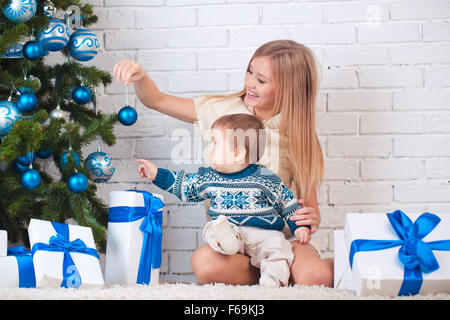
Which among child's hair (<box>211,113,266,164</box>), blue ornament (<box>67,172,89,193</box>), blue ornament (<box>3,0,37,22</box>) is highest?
blue ornament (<box>3,0,37,22</box>)

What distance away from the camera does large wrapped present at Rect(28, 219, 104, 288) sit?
113cm

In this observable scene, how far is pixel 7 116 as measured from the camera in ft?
4.06

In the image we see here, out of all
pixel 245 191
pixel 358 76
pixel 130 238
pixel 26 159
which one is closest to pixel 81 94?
pixel 26 159

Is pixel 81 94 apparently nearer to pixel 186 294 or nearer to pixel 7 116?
pixel 7 116

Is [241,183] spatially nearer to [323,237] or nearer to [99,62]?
[323,237]

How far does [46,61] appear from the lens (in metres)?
1.87

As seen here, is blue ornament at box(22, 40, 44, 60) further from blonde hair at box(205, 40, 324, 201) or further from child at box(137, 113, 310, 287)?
blonde hair at box(205, 40, 324, 201)

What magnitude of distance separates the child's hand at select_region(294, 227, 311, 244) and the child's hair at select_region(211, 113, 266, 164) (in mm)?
244

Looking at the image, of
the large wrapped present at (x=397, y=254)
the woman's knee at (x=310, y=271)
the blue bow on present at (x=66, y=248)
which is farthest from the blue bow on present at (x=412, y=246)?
the blue bow on present at (x=66, y=248)

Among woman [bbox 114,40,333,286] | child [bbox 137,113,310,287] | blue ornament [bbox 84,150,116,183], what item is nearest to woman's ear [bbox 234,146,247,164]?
child [bbox 137,113,310,287]

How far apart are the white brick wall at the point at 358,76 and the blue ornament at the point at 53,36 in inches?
20.6
